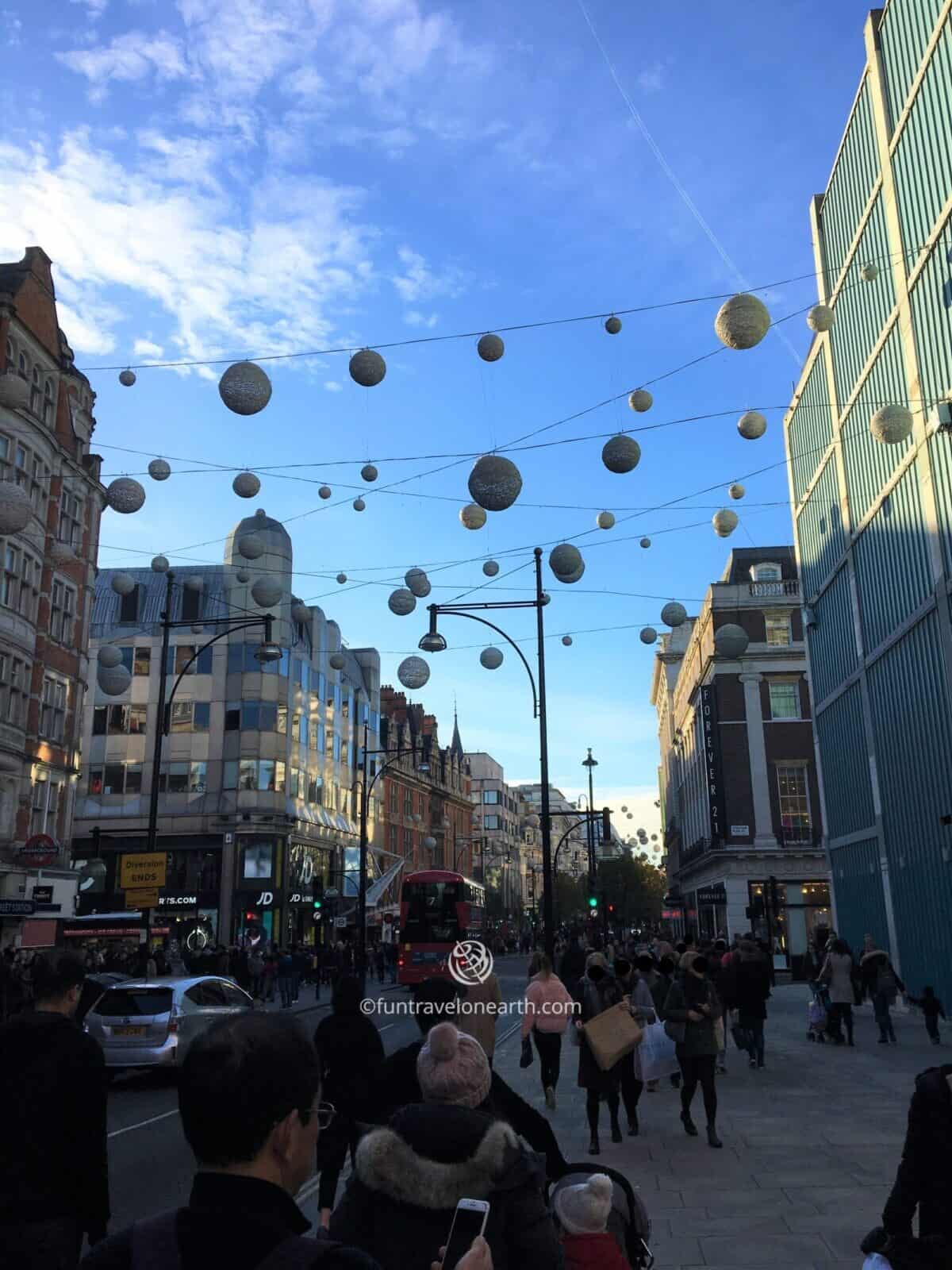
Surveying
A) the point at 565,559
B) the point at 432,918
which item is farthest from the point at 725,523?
the point at 432,918

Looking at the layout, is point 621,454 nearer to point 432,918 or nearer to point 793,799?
point 432,918

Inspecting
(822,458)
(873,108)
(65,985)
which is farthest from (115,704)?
(65,985)

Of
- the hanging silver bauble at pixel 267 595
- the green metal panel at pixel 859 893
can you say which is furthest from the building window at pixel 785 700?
the hanging silver bauble at pixel 267 595

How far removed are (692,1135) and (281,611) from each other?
49086mm

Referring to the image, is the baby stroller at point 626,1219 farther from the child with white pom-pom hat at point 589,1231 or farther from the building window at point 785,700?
the building window at point 785,700

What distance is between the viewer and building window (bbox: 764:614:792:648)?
177 feet

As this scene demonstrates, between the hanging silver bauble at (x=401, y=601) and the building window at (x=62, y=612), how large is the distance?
18.6 metres

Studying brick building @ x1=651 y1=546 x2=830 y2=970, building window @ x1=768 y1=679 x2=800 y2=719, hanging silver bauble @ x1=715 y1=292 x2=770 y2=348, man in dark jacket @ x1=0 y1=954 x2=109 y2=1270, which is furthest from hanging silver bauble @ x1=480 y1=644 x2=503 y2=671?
building window @ x1=768 y1=679 x2=800 y2=719

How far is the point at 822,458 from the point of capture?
34.9 m

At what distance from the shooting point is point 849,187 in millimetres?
29969

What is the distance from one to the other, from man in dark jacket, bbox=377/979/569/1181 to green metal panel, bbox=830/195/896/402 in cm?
2504

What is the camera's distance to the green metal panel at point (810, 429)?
34.3 m

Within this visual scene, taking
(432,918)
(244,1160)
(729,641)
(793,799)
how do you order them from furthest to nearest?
(793,799)
(432,918)
(729,641)
(244,1160)

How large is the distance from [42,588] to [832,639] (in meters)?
25.6
